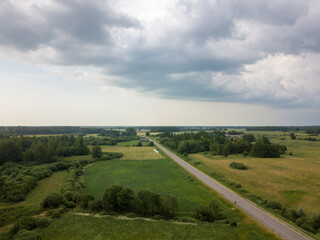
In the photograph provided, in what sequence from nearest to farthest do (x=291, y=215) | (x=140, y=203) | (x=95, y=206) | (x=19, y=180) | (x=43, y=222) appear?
(x=43, y=222) < (x=291, y=215) < (x=140, y=203) < (x=95, y=206) < (x=19, y=180)

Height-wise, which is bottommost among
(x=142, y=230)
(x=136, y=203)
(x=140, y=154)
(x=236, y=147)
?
(x=140, y=154)

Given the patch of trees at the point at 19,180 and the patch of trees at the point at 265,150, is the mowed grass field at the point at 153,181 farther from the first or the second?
the patch of trees at the point at 265,150

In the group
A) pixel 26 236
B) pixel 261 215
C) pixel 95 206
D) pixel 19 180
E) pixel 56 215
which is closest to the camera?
pixel 26 236

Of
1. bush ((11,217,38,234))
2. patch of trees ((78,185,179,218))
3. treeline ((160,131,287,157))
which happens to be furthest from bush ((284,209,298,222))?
treeline ((160,131,287,157))

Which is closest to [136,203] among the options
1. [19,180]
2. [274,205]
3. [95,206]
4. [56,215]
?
[95,206]

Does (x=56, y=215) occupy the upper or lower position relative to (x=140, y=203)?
lower

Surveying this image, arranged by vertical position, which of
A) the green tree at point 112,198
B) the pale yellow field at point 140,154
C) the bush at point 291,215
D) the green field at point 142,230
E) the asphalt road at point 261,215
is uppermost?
the green tree at point 112,198

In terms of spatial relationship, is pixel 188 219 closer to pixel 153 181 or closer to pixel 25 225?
pixel 153 181

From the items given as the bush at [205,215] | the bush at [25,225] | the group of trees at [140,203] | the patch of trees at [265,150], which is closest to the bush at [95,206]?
the group of trees at [140,203]
